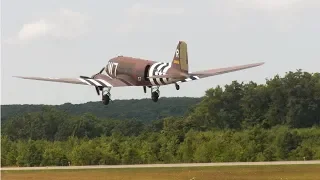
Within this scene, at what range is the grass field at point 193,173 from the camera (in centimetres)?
9000

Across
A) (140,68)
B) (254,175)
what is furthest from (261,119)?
(140,68)

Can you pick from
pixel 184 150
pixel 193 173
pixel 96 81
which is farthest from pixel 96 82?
pixel 184 150

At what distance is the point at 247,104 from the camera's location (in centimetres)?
19875

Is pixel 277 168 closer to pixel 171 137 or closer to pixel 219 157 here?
pixel 219 157

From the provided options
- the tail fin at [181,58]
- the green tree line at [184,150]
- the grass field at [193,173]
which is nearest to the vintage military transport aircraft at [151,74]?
the tail fin at [181,58]

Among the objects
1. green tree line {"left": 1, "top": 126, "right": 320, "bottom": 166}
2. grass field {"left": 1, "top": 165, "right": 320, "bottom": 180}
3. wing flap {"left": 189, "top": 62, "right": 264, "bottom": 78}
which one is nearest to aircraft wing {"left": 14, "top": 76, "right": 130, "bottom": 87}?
wing flap {"left": 189, "top": 62, "right": 264, "bottom": 78}

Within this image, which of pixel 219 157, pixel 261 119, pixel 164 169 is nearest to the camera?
pixel 164 169

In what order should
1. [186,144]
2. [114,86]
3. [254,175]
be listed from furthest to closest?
[186,144] < [254,175] < [114,86]

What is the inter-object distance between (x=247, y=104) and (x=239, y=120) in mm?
4374

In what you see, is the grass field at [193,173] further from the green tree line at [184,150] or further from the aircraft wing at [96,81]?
the aircraft wing at [96,81]

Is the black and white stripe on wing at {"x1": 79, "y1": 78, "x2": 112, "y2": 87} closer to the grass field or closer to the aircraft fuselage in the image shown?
the aircraft fuselage

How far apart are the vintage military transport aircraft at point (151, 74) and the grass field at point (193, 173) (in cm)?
3646

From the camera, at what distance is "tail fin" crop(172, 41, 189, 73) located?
51272 mm

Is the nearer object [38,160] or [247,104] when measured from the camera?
[38,160]
